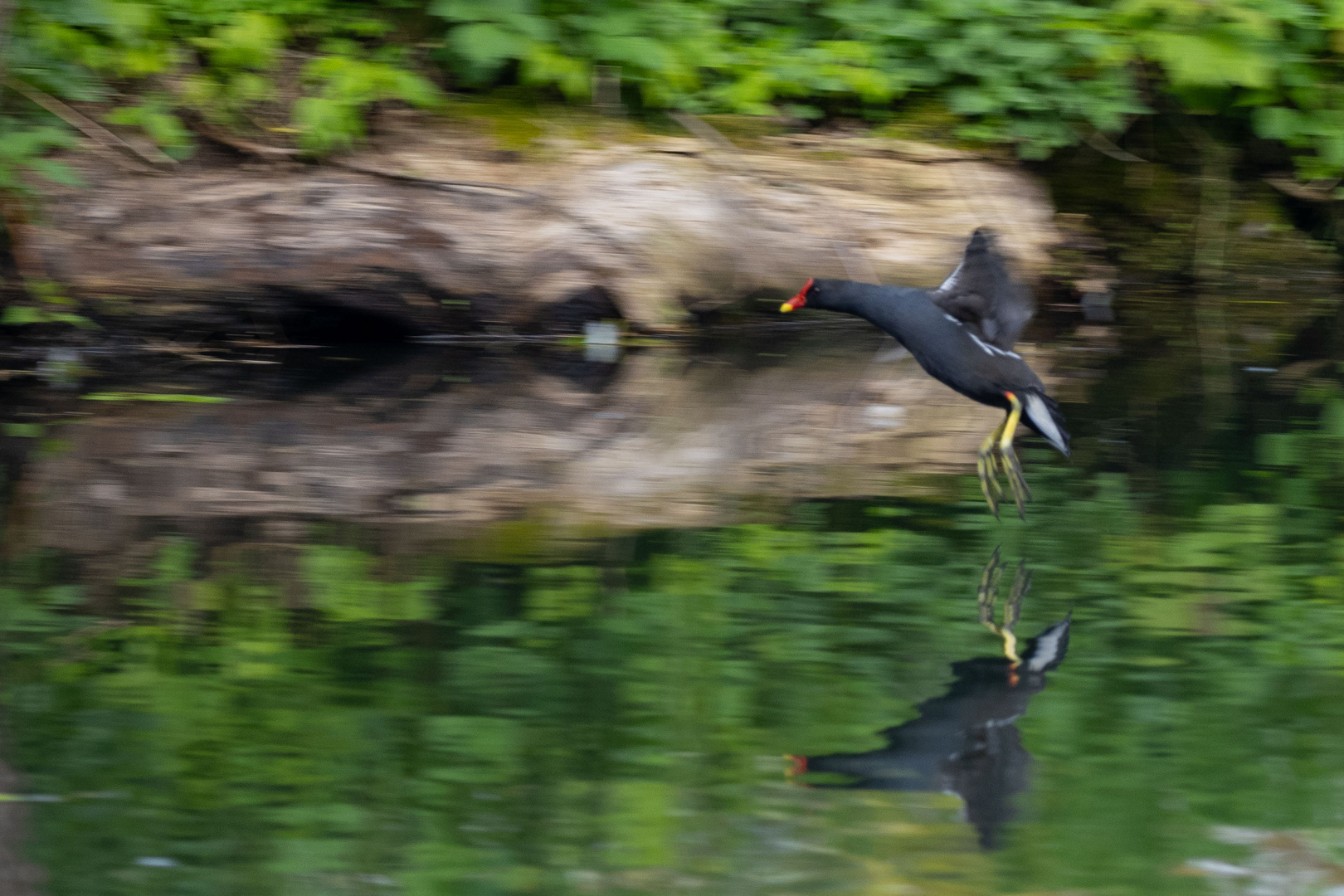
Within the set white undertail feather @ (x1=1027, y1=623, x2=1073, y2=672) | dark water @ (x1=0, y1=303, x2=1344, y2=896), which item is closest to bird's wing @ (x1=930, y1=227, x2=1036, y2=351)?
dark water @ (x1=0, y1=303, x2=1344, y2=896)

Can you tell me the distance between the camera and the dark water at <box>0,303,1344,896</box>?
2.53 m

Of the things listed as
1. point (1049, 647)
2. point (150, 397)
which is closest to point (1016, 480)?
point (1049, 647)

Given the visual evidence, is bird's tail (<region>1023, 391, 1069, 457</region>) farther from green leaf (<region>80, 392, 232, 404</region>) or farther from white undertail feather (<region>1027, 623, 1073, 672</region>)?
green leaf (<region>80, 392, 232, 404</region>)

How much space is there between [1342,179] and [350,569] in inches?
288

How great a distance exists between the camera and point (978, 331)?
14.8 feet

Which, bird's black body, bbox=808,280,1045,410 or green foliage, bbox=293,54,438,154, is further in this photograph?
green foliage, bbox=293,54,438,154

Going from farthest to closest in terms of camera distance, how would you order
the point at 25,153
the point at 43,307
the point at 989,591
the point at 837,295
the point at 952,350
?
the point at 43,307 → the point at 25,153 → the point at 837,295 → the point at 952,350 → the point at 989,591

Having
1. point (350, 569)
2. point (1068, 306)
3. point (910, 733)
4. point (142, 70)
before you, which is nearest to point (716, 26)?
point (1068, 306)

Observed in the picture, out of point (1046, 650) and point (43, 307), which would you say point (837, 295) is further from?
point (43, 307)

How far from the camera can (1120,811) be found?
8.64 ft

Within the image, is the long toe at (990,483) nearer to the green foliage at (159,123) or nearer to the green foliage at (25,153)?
the green foliage at (25,153)

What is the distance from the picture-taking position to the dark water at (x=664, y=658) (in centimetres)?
253

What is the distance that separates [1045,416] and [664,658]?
66.0 inches

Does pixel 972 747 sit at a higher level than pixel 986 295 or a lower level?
lower
